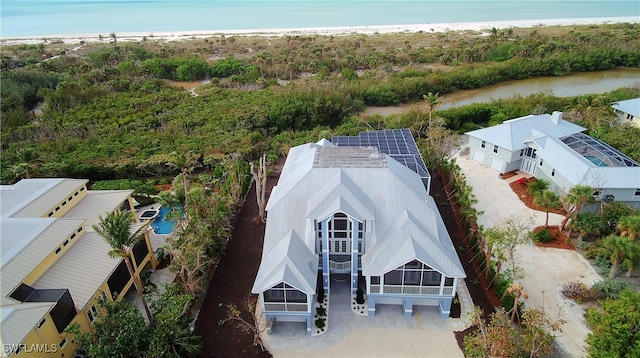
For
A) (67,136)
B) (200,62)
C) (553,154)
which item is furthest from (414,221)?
(200,62)

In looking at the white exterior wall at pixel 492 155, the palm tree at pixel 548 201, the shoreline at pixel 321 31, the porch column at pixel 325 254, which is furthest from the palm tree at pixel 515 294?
the shoreline at pixel 321 31

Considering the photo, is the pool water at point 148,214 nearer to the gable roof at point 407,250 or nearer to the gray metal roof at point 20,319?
the gray metal roof at point 20,319

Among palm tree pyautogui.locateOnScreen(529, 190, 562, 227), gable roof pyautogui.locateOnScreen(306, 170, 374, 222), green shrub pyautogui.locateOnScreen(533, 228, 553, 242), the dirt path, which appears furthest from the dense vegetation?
gable roof pyautogui.locateOnScreen(306, 170, 374, 222)

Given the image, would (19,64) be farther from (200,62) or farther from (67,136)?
(67,136)

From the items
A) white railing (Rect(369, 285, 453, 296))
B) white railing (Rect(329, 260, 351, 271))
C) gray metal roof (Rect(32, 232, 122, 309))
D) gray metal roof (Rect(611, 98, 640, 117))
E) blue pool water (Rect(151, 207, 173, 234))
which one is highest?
gray metal roof (Rect(611, 98, 640, 117))

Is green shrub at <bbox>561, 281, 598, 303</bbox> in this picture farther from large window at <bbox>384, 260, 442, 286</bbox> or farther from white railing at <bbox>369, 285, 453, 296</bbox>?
large window at <bbox>384, 260, 442, 286</bbox>
